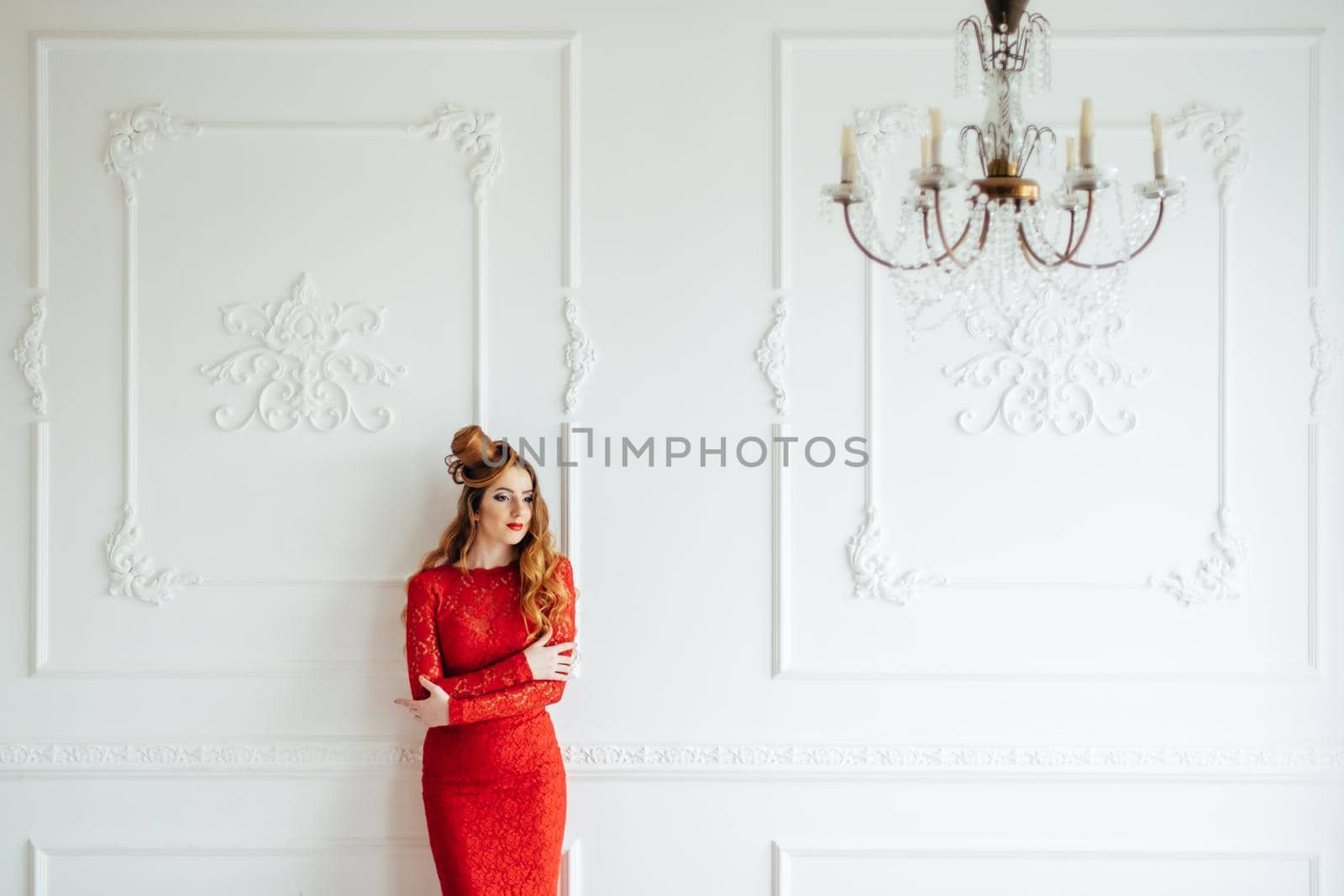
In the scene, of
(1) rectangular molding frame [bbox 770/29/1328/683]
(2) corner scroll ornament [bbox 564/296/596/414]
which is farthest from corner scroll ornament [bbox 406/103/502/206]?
(1) rectangular molding frame [bbox 770/29/1328/683]

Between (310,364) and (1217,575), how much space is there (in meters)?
2.58

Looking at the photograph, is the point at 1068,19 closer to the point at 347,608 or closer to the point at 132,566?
the point at 347,608

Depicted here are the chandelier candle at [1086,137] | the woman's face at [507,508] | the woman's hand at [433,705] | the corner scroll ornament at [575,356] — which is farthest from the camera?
the corner scroll ornament at [575,356]

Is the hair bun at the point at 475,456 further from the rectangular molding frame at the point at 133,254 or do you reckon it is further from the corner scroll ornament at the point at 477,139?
the corner scroll ornament at the point at 477,139

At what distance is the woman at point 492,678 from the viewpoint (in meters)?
2.30

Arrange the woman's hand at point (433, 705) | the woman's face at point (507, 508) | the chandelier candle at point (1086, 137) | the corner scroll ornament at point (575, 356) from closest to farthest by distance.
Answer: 1. the chandelier candle at point (1086, 137)
2. the woman's hand at point (433, 705)
3. the woman's face at point (507, 508)
4. the corner scroll ornament at point (575, 356)

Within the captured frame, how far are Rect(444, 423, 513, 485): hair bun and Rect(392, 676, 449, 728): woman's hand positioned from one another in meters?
0.51

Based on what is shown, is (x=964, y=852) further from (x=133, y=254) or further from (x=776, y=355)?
(x=133, y=254)

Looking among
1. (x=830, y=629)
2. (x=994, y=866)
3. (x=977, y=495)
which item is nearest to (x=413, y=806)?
(x=830, y=629)

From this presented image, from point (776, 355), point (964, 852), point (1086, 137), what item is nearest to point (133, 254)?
point (776, 355)

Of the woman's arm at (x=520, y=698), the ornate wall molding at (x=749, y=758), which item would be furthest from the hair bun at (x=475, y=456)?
the ornate wall molding at (x=749, y=758)

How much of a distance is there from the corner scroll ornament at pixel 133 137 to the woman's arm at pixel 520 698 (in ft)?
5.28

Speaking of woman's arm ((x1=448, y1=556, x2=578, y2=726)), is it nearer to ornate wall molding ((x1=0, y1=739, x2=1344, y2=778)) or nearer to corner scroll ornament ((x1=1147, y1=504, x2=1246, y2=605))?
ornate wall molding ((x1=0, y1=739, x2=1344, y2=778))

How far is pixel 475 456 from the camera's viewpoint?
2381 mm
